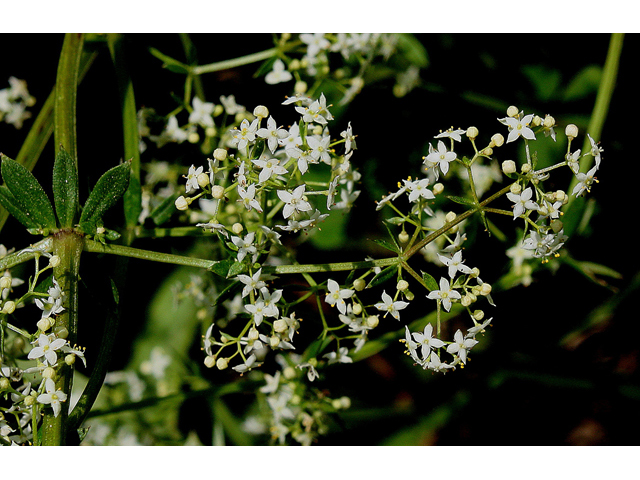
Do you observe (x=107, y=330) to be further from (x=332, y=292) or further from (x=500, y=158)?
(x=500, y=158)

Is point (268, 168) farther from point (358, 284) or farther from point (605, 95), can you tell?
point (605, 95)

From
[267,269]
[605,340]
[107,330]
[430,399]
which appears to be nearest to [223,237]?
[267,269]

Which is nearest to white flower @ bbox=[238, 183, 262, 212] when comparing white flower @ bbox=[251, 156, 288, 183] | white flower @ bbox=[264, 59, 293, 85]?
white flower @ bbox=[251, 156, 288, 183]

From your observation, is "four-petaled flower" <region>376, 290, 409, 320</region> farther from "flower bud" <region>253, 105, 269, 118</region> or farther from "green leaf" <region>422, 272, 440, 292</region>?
"flower bud" <region>253, 105, 269, 118</region>

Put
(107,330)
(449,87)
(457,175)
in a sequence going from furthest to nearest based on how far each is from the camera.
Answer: (449,87)
(457,175)
(107,330)

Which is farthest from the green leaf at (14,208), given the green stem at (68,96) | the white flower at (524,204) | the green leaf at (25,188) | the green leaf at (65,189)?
the white flower at (524,204)

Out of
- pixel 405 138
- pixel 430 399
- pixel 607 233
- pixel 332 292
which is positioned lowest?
pixel 430 399
